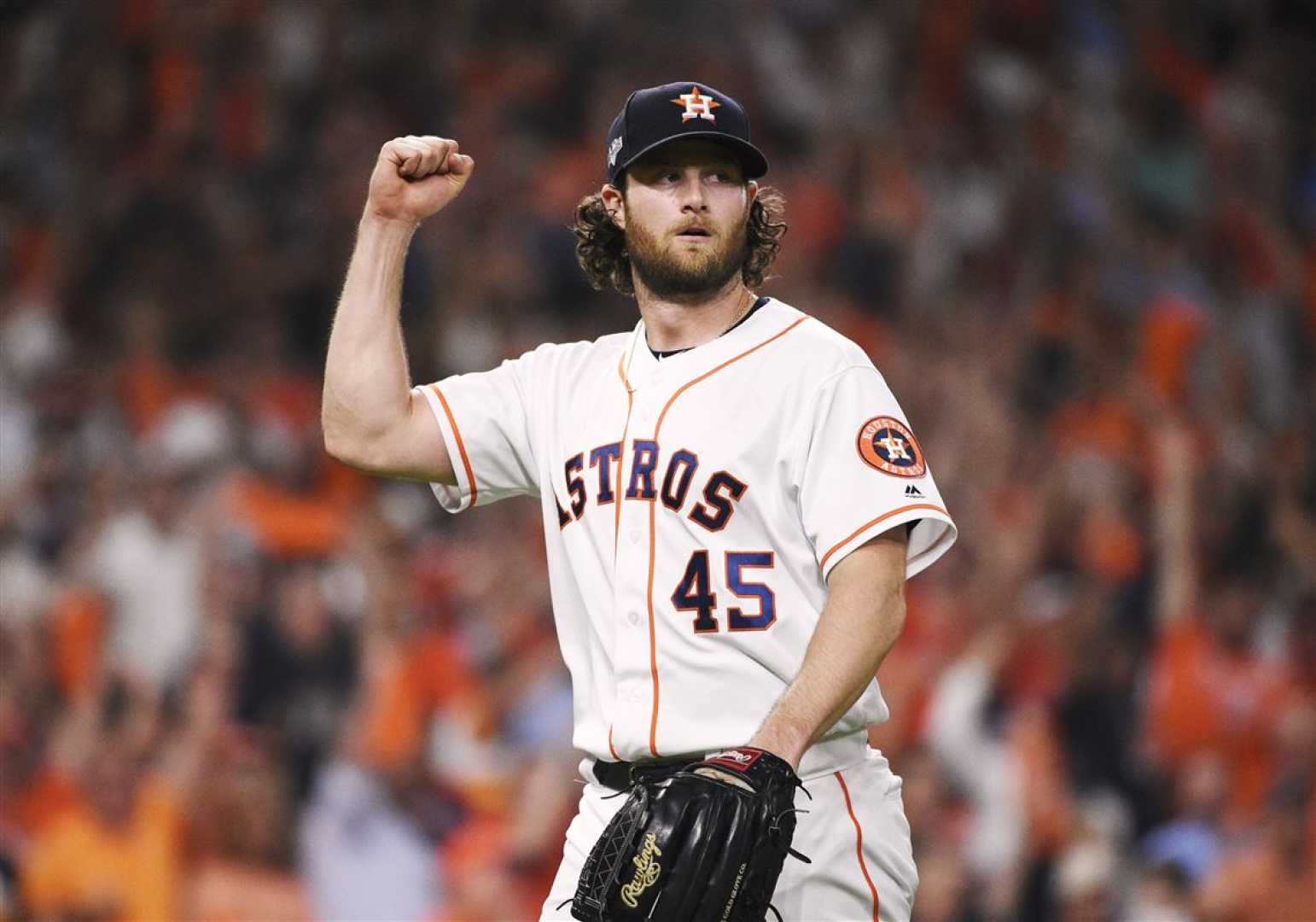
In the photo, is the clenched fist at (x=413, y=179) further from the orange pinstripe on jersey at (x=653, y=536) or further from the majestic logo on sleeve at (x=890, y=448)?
the majestic logo on sleeve at (x=890, y=448)

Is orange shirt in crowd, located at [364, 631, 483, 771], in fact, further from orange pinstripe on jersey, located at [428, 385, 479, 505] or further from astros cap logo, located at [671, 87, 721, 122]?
astros cap logo, located at [671, 87, 721, 122]

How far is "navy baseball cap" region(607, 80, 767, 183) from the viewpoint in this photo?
111 inches

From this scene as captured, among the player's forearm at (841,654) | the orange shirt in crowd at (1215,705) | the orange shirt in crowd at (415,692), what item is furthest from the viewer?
the orange shirt in crowd at (1215,705)

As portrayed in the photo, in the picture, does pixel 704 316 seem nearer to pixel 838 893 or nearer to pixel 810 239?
pixel 838 893

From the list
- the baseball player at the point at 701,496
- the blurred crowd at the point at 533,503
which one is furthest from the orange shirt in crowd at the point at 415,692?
the baseball player at the point at 701,496

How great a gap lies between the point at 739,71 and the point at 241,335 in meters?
3.26

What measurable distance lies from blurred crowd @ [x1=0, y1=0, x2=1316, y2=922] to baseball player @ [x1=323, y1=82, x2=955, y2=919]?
2796 mm

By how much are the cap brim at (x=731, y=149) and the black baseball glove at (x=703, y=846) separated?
0.93 metres

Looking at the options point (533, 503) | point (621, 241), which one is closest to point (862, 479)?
point (621, 241)

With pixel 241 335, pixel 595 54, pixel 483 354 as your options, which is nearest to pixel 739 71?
pixel 595 54

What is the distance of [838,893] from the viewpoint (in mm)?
2705

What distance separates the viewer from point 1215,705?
6688 mm

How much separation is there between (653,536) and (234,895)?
3351 mm

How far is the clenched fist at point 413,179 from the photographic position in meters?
3.04
